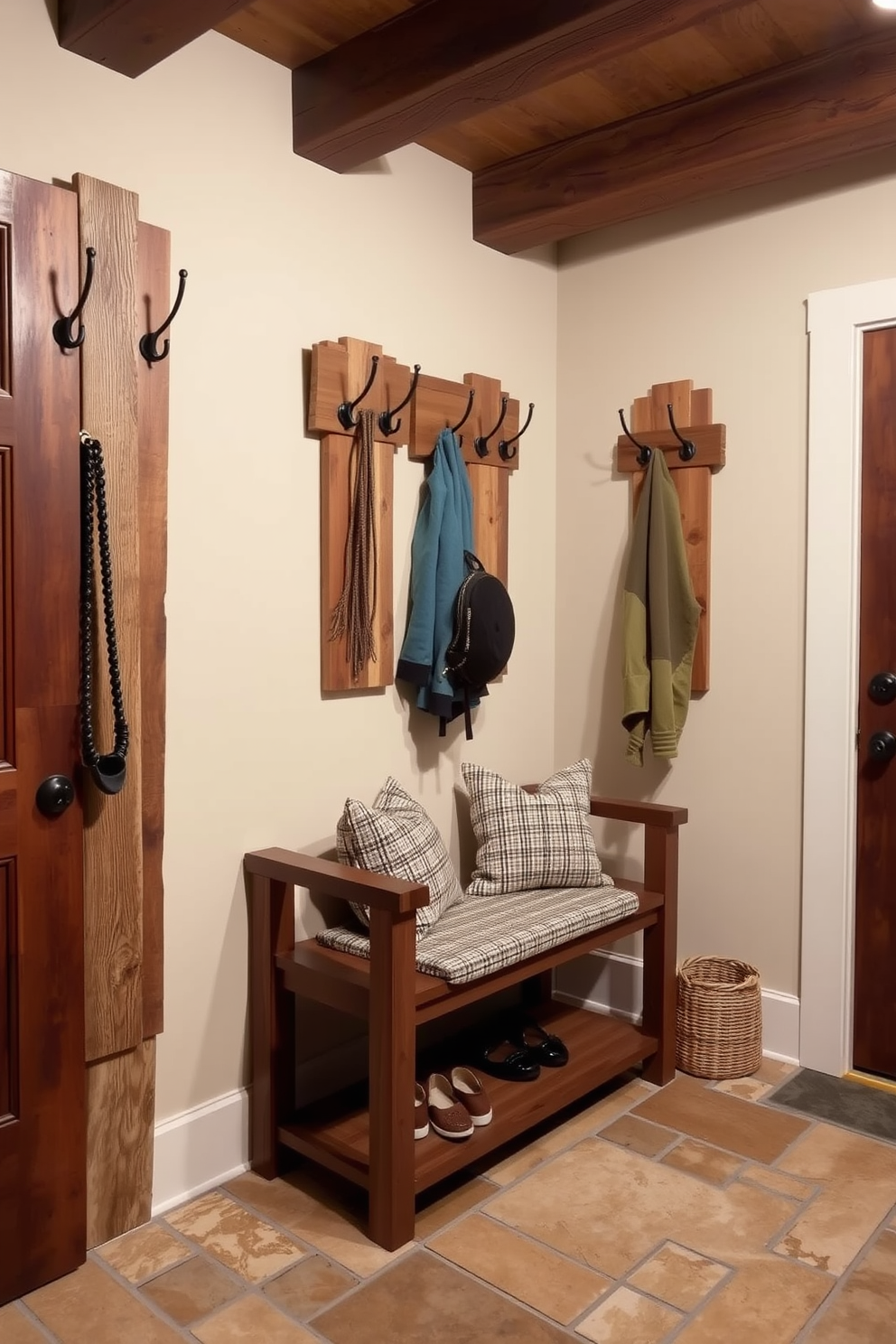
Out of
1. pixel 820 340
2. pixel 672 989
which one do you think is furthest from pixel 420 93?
pixel 672 989

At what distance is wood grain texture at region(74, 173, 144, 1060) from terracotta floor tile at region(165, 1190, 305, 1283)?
408mm

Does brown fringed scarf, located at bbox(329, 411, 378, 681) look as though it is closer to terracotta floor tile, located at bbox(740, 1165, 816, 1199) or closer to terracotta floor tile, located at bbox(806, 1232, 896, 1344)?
terracotta floor tile, located at bbox(740, 1165, 816, 1199)

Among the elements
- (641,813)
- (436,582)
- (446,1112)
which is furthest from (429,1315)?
(436,582)

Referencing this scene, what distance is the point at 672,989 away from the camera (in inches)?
114

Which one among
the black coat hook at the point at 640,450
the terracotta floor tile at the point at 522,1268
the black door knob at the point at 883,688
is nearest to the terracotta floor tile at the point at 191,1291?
the terracotta floor tile at the point at 522,1268

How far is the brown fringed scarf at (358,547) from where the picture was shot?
8.58ft

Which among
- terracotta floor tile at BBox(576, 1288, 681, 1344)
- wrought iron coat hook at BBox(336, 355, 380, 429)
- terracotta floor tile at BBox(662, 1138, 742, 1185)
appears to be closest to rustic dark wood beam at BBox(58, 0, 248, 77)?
wrought iron coat hook at BBox(336, 355, 380, 429)

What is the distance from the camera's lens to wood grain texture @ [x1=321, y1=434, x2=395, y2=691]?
2582 mm

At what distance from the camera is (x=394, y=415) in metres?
2.73

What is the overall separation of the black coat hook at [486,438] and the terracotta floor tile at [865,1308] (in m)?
2.13

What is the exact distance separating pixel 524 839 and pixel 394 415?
3.81 feet

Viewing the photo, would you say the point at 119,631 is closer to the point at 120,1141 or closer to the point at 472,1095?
the point at 120,1141

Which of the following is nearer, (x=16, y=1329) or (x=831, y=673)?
(x=16, y=1329)

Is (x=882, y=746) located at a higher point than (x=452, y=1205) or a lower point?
higher
